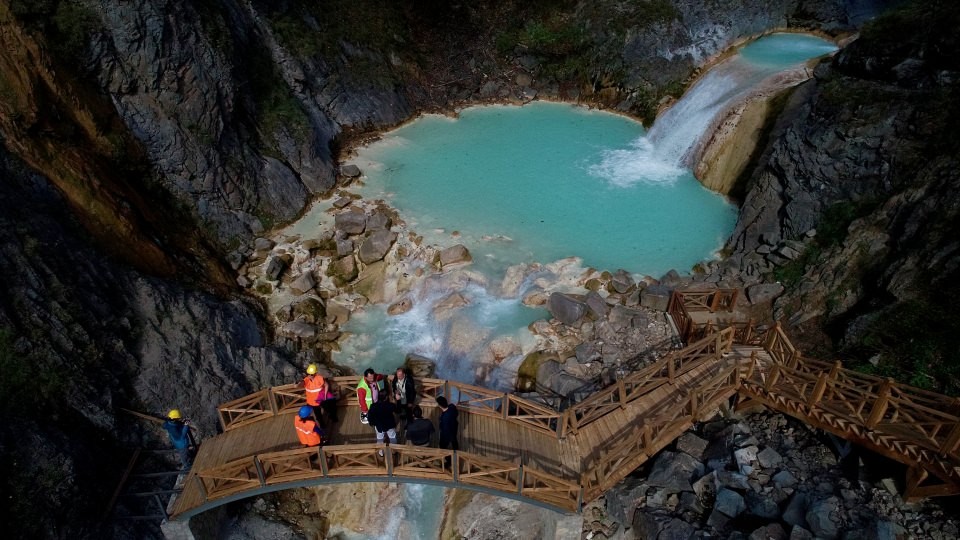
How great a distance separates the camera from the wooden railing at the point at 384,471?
13.1m

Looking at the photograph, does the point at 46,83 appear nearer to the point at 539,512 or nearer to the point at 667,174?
the point at 539,512

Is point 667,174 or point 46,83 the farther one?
point 667,174

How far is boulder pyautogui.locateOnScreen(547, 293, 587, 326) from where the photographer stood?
2122 centimetres

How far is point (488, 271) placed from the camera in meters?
24.4

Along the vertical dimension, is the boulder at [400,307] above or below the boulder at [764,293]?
below

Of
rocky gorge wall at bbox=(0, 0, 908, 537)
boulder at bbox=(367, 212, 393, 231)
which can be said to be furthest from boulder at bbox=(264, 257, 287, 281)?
boulder at bbox=(367, 212, 393, 231)

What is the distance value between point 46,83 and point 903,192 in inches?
1190

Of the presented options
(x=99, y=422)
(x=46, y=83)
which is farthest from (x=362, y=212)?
(x=99, y=422)

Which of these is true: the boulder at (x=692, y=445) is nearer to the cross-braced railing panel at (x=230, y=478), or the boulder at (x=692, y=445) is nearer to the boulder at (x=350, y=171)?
the cross-braced railing panel at (x=230, y=478)

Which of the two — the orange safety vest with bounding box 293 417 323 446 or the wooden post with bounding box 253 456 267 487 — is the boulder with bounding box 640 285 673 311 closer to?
the orange safety vest with bounding box 293 417 323 446

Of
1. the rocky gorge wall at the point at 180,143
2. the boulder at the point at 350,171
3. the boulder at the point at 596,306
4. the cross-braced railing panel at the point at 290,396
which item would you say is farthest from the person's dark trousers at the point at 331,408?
the boulder at the point at 350,171

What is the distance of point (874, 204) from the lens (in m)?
19.7

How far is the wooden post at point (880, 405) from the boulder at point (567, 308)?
10.2 m

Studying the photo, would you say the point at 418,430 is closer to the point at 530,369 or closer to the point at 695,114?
the point at 530,369
